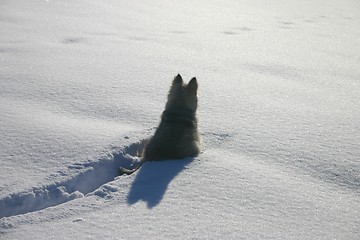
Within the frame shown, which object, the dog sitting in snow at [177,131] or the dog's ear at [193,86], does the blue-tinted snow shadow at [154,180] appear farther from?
the dog's ear at [193,86]

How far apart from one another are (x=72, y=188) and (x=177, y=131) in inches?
51.3

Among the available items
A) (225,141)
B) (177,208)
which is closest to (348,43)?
(225,141)

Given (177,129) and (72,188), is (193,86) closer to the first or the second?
(177,129)

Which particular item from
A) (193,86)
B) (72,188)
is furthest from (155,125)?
(72,188)

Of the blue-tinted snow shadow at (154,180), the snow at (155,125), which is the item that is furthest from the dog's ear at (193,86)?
the blue-tinted snow shadow at (154,180)

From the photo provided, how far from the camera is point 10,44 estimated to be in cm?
780

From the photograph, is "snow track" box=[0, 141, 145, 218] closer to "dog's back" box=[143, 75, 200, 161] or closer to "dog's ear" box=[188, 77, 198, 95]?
"dog's back" box=[143, 75, 200, 161]

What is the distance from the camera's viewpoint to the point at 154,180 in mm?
3641

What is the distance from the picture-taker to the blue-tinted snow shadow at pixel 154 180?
3.30 meters

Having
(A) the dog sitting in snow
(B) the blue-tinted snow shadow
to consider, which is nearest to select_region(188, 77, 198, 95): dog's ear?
(A) the dog sitting in snow

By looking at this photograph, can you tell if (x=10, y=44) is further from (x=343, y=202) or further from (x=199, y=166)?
(x=343, y=202)

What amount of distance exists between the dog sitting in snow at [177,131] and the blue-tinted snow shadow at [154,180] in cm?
10

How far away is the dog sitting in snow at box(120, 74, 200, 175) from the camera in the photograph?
411 cm

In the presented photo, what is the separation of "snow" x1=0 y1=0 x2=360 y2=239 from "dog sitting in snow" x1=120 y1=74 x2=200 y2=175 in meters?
0.12
